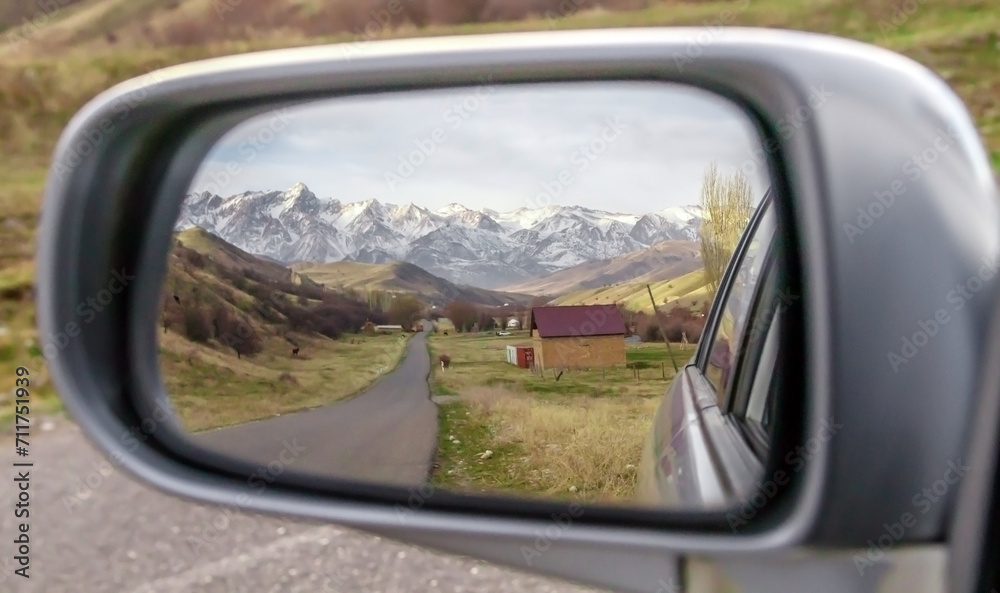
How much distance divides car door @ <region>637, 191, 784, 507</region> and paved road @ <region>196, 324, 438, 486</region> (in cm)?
38

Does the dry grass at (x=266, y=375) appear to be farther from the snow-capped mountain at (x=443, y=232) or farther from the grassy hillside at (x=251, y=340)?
the snow-capped mountain at (x=443, y=232)

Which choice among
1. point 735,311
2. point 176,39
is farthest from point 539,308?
point 176,39

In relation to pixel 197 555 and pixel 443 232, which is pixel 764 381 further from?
pixel 197 555

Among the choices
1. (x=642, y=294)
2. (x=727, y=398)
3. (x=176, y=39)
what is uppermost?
(x=642, y=294)

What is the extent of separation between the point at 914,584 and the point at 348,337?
934mm

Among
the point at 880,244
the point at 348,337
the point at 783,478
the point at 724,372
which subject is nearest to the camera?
the point at 880,244

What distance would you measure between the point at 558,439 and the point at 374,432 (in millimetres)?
358

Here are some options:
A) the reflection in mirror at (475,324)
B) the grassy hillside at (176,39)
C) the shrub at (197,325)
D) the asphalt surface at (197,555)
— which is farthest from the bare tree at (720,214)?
the grassy hillside at (176,39)

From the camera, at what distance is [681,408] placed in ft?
5.47

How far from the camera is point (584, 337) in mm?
1257

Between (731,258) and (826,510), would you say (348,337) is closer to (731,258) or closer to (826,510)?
(731,258)

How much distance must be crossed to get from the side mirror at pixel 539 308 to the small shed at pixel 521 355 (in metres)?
0.01

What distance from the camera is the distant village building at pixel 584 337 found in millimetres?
1240

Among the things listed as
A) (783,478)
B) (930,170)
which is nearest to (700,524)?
(783,478)
